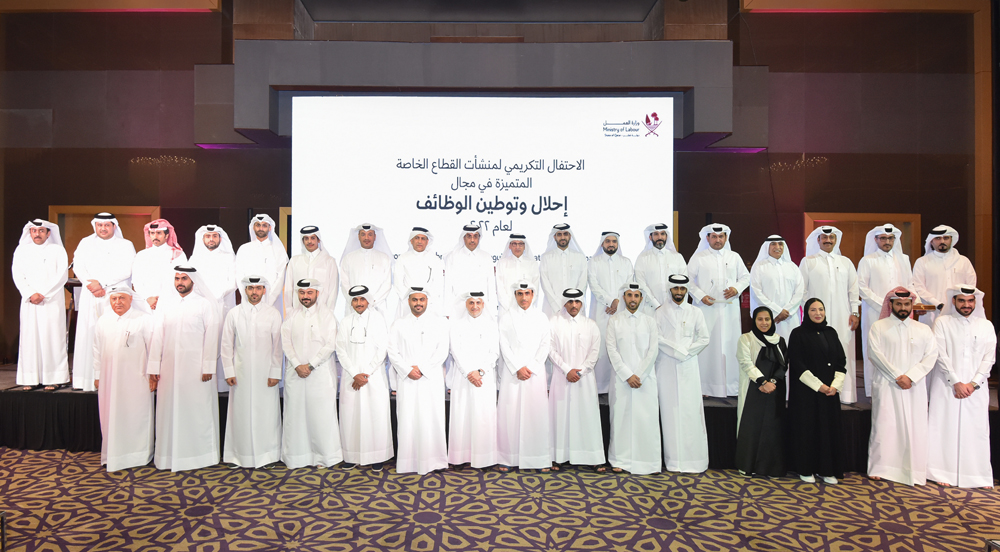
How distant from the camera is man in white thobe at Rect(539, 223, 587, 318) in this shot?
5.14 meters

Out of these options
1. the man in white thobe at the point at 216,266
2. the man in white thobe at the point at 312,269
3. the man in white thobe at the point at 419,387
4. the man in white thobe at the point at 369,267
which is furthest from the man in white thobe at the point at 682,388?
the man in white thobe at the point at 216,266

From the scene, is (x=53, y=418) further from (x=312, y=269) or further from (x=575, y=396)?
(x=575, y=396)

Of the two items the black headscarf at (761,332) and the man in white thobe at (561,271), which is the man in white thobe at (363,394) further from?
the black headscarf at (761,332)

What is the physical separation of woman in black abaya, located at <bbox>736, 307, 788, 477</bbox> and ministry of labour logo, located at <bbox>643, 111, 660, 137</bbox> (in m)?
2.47

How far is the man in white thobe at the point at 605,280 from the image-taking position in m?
5.11

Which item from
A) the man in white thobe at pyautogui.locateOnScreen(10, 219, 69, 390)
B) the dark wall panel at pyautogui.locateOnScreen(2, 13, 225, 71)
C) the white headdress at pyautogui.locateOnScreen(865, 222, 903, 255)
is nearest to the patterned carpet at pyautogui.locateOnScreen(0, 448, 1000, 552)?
the man in white thobe at pyautogui.locateOnScreen(10, 219, 69, 390)

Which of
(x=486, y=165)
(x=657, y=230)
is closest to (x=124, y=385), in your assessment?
(x=486, y=165)

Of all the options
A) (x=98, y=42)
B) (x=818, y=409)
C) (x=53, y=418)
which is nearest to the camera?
(x=818, y=409)

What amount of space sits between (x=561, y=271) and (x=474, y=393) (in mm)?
1464

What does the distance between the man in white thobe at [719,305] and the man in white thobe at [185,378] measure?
12.8 ft

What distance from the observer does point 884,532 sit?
3.31m

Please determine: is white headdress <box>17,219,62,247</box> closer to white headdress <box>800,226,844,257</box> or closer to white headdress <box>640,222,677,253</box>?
white headdress <box>640,222,677,253</box>

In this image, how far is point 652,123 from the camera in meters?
5.97

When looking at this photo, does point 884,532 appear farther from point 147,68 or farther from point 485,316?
point 147,68
